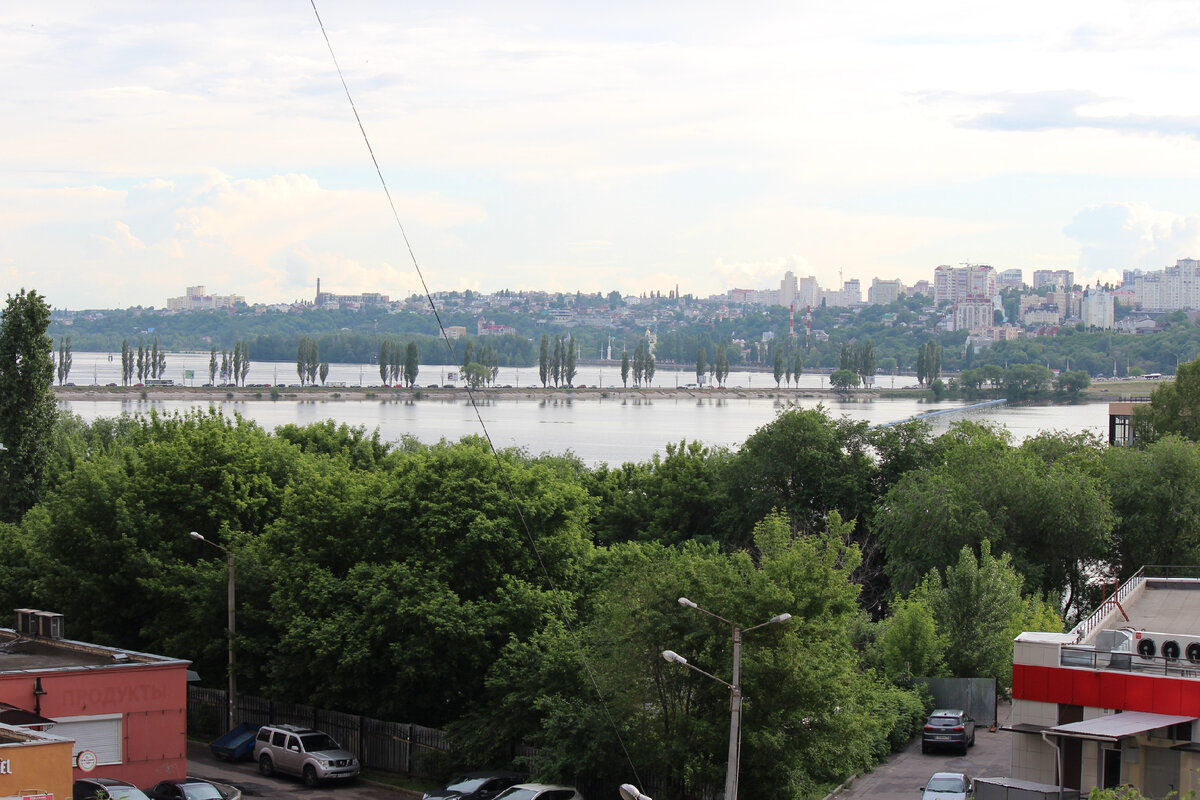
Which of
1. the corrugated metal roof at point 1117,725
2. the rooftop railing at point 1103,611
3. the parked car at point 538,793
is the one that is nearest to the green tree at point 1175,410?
the rooftop railing at point 1103,611

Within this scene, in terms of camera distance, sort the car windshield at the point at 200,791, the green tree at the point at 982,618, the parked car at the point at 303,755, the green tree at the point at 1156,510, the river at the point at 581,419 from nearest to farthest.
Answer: the car windshield at the point at 200,791 → the parked car at the point at 303,755 → the green tree at the point at 982,618 → the green tree at the point at 1156,510 → the river at the point at 581,419

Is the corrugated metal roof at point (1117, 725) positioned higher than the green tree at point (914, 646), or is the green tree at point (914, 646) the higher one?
the corrugated metal roof at point (1117, 725)

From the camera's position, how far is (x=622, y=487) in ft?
154

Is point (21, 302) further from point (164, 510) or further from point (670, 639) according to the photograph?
point (670, 639)

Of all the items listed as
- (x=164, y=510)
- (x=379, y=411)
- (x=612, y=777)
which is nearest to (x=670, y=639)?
(x=612, y=777)

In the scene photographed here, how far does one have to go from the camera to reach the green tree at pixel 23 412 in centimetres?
3950

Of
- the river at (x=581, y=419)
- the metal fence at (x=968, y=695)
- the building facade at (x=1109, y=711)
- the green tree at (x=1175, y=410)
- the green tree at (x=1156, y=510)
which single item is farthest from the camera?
the river at (x=581, y=419)

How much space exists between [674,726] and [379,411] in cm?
16550

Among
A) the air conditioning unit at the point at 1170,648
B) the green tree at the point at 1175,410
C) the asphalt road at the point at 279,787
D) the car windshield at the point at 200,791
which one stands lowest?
the asphalt road at the point at 279,787

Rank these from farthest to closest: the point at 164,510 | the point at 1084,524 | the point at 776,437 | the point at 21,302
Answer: the point at 776,437 < the point at 21,302 < the point at 1084,524 < the point at 164,510

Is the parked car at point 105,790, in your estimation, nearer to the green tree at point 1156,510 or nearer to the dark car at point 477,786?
the dark car at point 477,786

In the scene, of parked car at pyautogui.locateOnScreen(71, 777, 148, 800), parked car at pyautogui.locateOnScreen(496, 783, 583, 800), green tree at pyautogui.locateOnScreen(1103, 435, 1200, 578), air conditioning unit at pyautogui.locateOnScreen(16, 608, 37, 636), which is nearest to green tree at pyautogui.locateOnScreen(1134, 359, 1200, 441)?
green tree at pyautogui.locateOnScreen(1103, 435, 1200, 578)

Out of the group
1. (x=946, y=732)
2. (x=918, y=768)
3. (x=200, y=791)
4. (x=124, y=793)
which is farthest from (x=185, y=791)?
(x=946, y=732)

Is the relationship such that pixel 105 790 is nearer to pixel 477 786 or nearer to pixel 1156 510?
pixel 477 786
